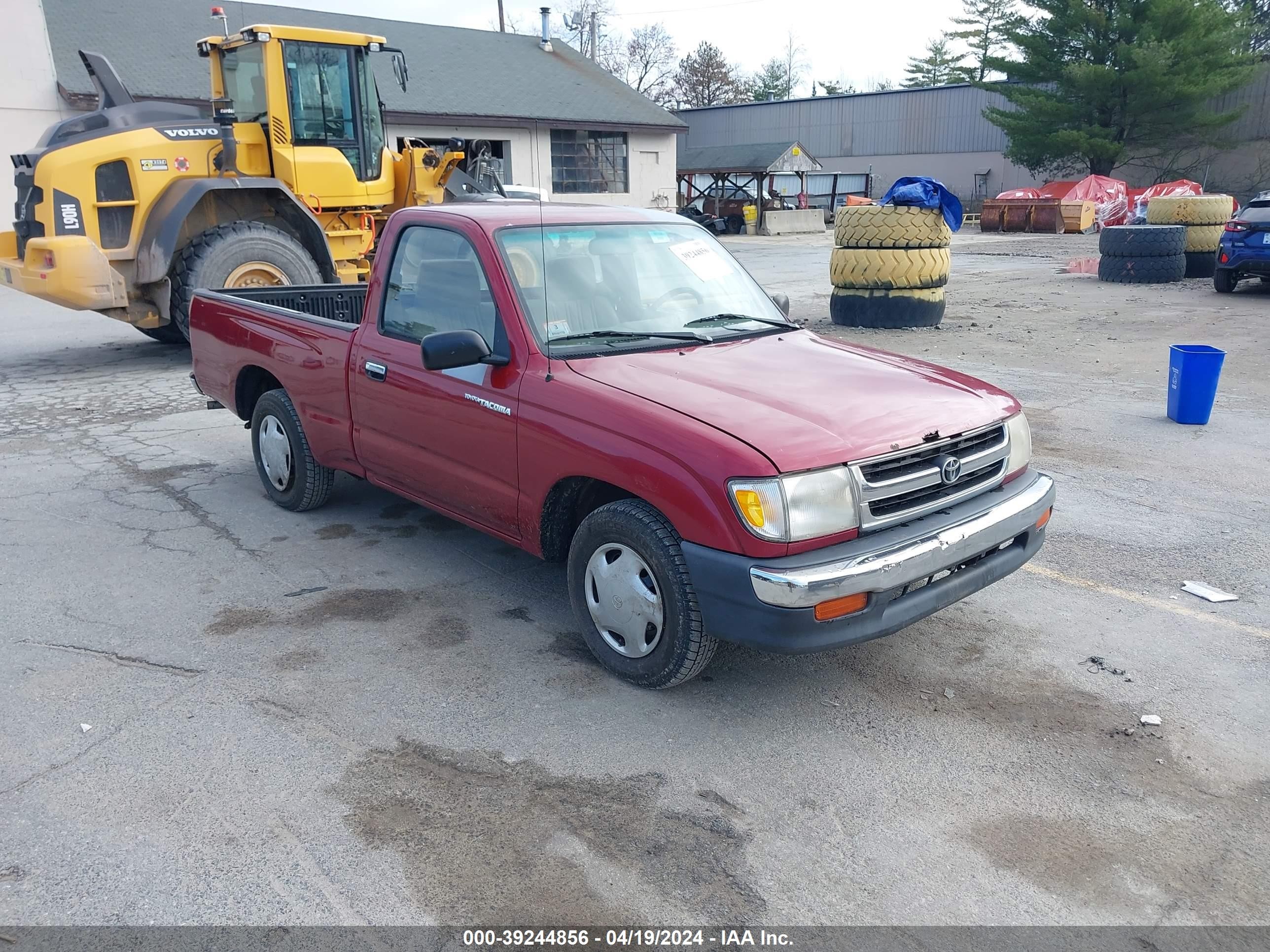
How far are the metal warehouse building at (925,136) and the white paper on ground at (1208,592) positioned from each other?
143ft

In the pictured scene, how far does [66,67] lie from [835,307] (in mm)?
19116

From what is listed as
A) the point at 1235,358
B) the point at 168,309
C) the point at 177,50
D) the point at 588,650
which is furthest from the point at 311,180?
the point at 177,50

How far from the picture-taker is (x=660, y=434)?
3.51 m

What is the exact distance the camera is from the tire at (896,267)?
12.3 metres

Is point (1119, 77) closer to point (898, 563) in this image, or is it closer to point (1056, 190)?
point (1056, 190)

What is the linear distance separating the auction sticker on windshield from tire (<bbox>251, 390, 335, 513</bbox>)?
2.39 metres

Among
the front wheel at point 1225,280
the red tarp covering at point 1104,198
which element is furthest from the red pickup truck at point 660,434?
the red tarp covering at point 1104,198

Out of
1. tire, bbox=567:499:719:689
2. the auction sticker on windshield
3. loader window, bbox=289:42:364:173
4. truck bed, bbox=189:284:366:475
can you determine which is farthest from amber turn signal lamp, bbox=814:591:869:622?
loader window, bbox=289:42:364:173

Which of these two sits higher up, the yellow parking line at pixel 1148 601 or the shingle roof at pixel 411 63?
the shingle roof at pixel 411 63

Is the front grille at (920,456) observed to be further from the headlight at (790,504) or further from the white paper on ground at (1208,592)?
the white paper on ground at (1208,592)

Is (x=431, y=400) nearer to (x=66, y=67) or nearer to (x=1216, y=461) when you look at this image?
(x=1216, y=461)

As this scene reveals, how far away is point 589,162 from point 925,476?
3099 cm

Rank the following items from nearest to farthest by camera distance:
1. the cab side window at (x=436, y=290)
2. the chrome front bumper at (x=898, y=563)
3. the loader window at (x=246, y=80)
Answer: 1. the chrome front bumper at (x=898, y=563)
2. the cab side window at (x=436, y=290)
3. the loader window at (x=246, y=80)

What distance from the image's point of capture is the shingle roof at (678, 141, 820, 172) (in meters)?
37.1
